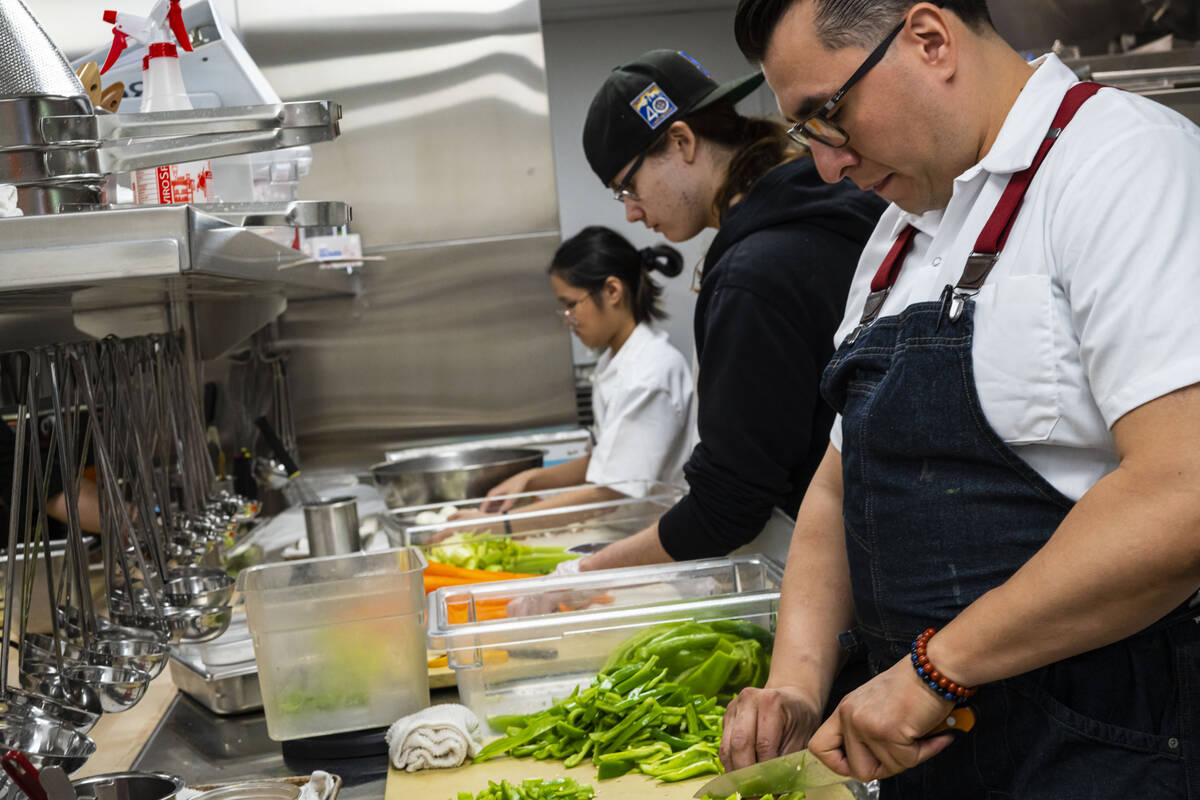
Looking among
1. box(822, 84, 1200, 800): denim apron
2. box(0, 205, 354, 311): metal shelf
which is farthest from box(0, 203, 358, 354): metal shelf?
box(822, 84, 1200, 800): denim apron

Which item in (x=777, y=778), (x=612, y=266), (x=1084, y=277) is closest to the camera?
(x=1084, y=277)

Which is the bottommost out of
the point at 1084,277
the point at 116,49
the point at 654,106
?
the point at 1084,277

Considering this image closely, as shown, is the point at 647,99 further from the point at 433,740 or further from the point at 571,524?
the point at 433,740

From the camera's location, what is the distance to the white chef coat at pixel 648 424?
2.91 m

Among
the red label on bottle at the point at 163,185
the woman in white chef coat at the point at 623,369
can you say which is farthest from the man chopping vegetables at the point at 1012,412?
the woman in white chef coat at the point at 623,369

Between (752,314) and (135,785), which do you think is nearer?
(135,785)

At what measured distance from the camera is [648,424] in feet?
9.64

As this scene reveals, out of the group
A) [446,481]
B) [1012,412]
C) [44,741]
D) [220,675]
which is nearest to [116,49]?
[220,675]

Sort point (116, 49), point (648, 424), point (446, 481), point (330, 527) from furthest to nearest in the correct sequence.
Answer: point (446, 481) → point (648, 424) → point (330, 527) → point (116, 49)

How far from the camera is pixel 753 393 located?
175 cm

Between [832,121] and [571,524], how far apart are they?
1398 millimetres

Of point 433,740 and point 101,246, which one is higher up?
point 101,246

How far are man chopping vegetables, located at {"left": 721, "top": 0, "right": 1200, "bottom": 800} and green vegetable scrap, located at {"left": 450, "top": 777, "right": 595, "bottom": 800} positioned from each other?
396 mm

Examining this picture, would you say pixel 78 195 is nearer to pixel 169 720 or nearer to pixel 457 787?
pixel 457 787
